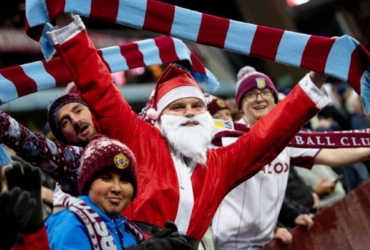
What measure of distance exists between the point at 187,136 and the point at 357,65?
2.76 ft

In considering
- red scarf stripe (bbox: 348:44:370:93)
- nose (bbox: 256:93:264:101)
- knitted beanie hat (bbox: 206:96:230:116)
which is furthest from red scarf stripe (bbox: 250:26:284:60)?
knitted beanie hat (bbox: 206:96:230:116)

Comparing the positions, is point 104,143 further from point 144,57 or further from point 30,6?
point 144,57

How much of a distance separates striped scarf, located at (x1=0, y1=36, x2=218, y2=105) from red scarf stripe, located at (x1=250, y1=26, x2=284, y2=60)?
90 cm

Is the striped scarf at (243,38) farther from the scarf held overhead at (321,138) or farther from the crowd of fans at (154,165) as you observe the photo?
the scarf held overhead at (321,138)

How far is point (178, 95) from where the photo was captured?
185 inches

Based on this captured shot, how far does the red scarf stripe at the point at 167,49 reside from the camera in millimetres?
5465

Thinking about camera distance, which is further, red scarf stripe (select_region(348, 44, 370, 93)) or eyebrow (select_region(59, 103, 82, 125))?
eyebrow (select_region(59, 103, 82, 125))

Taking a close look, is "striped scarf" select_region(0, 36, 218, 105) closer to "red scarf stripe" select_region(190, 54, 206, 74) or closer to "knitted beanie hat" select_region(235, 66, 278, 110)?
"red scarf stripe" select_region(190, 54, 206, 74)

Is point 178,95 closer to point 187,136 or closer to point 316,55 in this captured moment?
point 187,136

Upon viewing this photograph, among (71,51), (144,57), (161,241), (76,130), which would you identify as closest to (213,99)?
(144,57)

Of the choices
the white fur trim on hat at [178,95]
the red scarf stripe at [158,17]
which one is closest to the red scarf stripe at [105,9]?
the red scarf stripe at [158,17]

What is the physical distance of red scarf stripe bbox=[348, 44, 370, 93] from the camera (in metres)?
4.54

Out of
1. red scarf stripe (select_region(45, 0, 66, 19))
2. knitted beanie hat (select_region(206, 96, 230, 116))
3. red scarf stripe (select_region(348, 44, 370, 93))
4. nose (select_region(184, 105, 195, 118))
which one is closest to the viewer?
red scarf stripe (select_region(45, 0, 66, 19))

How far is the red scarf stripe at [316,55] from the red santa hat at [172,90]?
554 millimetres
